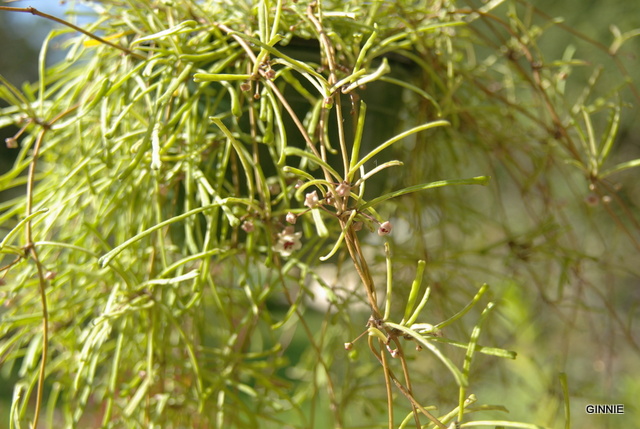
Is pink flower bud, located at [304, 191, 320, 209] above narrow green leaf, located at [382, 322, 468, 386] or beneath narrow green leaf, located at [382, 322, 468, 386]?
above

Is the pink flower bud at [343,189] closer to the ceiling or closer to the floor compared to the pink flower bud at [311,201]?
closer to the ceiling

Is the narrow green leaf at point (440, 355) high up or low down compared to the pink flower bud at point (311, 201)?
down

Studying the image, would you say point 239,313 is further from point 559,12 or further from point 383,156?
point 559,12

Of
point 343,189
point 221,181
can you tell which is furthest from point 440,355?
point 221,181

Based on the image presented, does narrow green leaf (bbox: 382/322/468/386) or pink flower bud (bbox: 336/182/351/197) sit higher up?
pink flower bud (bbox: 336/182/351/197)

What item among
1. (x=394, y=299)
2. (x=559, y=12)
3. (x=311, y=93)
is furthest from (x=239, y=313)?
(x=559, y=12)

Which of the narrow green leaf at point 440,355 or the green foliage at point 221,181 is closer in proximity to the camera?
the narrow green leaf at point 440,355

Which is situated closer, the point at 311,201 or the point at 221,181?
the point at 311,201

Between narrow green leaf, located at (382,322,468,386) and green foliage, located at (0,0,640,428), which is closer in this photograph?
narrow green leaf, located at (382,322,468,386)

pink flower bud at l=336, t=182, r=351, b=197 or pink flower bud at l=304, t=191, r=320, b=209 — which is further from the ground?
pink flower bud at l=336, t=182, r=351, b=197

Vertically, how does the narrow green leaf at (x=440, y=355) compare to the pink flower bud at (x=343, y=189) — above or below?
below

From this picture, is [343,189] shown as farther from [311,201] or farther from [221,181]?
[221,181]
